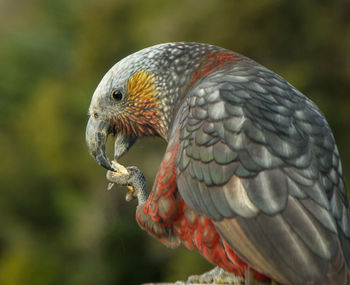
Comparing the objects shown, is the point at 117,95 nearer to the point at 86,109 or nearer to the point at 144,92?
the point at 144,92

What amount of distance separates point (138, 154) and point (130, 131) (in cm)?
449

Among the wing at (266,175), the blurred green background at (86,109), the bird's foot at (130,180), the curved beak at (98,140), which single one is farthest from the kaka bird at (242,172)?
the blurred green background at (86,109)

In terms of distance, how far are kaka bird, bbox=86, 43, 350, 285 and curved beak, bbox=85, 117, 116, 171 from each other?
346 millimetres

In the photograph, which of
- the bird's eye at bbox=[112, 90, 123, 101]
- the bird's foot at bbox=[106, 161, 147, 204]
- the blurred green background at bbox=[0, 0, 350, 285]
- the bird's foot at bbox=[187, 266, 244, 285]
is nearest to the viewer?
the bird's foot at bbox=[187, 266, 244, 285]

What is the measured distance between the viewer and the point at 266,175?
2721mm

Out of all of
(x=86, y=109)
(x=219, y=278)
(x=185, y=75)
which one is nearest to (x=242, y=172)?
(x=185, y=75)

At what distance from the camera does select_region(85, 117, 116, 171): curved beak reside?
12.3ft

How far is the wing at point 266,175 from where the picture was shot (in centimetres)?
260

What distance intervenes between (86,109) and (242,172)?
7175 millimetres

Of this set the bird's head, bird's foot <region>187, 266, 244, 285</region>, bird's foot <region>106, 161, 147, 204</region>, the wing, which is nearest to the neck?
the bird's head

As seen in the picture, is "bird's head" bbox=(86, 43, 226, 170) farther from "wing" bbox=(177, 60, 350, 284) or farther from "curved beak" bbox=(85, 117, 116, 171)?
"wing" bbox=(177, 60, 350, 284)

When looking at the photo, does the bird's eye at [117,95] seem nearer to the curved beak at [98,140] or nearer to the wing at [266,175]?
the curved beak at [98,140]

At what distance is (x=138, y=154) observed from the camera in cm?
829

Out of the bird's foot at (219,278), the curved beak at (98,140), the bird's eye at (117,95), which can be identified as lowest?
the bird's foot at (219,278)
